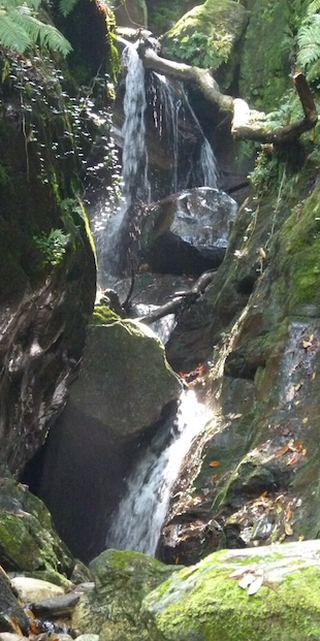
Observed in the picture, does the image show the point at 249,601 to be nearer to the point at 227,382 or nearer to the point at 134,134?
the point at 227,382

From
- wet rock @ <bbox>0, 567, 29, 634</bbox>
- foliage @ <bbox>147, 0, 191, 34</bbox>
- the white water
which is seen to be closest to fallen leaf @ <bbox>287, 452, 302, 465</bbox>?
the white water

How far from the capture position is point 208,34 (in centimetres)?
1712

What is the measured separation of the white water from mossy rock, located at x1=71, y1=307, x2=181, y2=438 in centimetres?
45

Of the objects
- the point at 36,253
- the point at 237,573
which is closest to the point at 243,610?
the point at 237,573

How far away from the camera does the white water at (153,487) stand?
25.9 ft

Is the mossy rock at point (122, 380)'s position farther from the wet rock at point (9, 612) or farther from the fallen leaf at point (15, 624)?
the fallen leaf at point (15, 624)

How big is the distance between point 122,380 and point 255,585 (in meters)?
7.63

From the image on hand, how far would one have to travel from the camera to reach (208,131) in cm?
1692

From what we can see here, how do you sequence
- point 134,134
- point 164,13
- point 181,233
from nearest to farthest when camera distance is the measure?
point 181,233 < point 134,134 < point 164,13

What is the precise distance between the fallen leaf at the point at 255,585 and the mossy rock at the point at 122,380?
7.28 meters

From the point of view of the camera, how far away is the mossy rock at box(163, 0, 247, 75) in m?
16.8

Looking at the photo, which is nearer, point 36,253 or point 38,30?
point 38,30

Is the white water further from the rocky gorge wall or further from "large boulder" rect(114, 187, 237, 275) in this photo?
"large boulder" rect(114, 187, 237, 275)

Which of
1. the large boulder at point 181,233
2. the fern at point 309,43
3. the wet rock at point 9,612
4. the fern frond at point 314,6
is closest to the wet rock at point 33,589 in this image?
the wet rock at point 9,612
